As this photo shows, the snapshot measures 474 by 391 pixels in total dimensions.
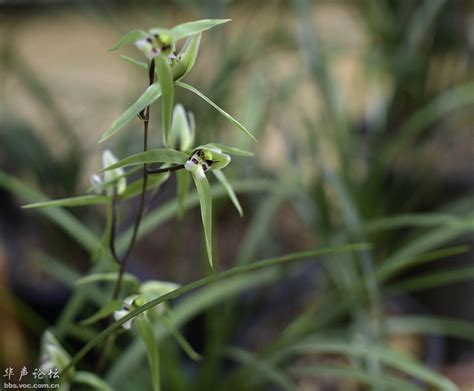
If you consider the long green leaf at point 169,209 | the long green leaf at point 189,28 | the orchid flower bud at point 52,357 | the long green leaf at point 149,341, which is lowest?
the long green leaf at point 149,341

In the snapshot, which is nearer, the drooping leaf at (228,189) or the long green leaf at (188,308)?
the drooping leaf at (228,189)

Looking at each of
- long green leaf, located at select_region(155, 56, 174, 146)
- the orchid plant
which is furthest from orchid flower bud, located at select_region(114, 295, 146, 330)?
long green leaf, located at select_region(155, 56, 174, 146)

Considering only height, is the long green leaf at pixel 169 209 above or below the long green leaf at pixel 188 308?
above

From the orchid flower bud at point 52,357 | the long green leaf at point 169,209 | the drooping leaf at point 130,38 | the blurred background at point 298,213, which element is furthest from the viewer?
the blurred background at point 298,213

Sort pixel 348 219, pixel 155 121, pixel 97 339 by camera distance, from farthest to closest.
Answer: pixel 155 121 → pixel 348 219 → pixel 97 339

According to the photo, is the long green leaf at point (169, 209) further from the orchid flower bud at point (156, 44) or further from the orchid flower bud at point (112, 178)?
the orchid flower bud at point (156, 44)

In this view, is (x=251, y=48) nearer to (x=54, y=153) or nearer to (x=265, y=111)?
(x=265, y=111)

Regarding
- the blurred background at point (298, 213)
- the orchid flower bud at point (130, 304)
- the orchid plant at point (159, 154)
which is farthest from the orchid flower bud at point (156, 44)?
the blurred background at point (298, 213)

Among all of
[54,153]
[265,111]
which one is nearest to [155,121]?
[54,153]
